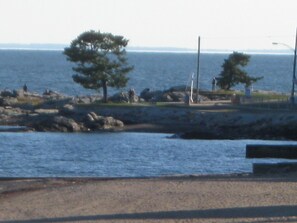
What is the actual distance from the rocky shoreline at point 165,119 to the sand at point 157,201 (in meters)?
33.2

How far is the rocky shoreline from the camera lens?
55281 millimetres

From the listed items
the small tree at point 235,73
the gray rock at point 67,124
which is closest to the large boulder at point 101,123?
the gray rock at point 67,124

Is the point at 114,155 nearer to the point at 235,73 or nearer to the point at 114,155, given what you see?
the point at 114,155

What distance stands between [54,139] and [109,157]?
32.3 feet

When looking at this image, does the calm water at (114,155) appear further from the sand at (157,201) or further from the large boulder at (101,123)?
the sand at (157,201)

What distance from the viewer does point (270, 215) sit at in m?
15.9

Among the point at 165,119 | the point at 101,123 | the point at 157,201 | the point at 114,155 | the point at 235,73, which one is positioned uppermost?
the point at 157,201

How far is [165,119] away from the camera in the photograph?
2400 inches

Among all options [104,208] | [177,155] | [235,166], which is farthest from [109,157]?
[104,208]

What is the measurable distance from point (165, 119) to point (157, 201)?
43.2 m

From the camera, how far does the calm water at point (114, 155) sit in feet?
118

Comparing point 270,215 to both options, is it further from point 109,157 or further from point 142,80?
point 142,80

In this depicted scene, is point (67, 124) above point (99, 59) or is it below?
below

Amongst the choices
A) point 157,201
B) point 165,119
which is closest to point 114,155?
point 165,119
